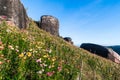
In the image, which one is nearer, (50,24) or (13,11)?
(13,11)

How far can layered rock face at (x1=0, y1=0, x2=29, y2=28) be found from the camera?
24.3 meters

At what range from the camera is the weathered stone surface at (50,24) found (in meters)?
35.5

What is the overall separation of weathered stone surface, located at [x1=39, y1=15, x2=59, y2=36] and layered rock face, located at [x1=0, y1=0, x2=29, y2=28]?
8182 millimetres

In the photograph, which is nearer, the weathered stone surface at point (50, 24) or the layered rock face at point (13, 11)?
the layered rock face at point (13, 11)

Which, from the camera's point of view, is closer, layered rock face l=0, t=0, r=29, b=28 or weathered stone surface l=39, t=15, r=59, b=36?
layered rock face l=0, t=0, r=29, b=28

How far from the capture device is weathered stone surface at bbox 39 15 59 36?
116 ft

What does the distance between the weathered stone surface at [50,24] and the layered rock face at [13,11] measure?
8.18 m

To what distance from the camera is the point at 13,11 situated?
982 inches

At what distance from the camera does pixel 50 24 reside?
1419 inches

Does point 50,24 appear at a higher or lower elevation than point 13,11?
higher

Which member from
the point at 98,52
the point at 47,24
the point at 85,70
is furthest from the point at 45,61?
the point at 98,52

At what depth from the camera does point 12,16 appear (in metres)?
24.6

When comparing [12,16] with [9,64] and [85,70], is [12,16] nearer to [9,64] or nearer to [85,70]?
[85,70]

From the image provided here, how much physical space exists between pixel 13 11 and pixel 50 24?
1139cm
